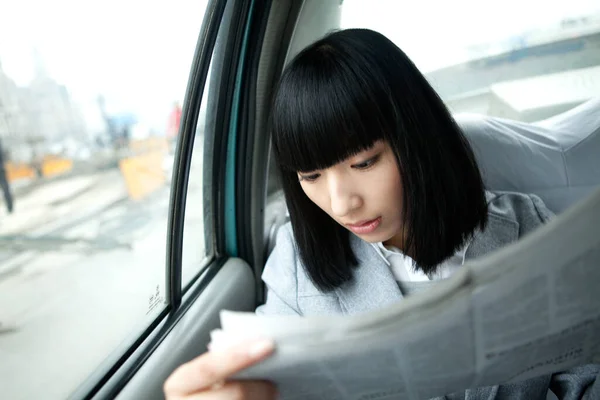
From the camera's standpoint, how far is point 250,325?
48 cm

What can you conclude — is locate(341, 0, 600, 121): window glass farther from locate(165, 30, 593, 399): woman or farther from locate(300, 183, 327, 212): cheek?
locate(300, 183, 327, 212): cheek

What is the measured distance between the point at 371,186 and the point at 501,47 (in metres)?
0.97

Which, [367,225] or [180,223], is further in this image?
[180,223]

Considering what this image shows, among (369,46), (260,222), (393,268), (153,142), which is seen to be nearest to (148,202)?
(153,142)

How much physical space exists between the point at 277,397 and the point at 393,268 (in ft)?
1.95

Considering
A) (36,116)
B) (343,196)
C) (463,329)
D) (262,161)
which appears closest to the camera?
(463,329)

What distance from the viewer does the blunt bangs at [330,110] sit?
84cm

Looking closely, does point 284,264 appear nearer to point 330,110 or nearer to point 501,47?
point 330,110

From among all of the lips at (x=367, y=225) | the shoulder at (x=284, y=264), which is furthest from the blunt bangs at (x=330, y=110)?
the shoulder at (x=284, y=264)

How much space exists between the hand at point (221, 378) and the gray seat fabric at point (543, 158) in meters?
1.03

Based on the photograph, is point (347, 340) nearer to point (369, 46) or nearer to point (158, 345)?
point (369, 46)

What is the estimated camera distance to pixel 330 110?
0.85m

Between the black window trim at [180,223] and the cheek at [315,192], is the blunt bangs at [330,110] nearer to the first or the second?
the cheek at [315,192]

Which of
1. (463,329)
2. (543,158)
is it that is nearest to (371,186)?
(463,329)
